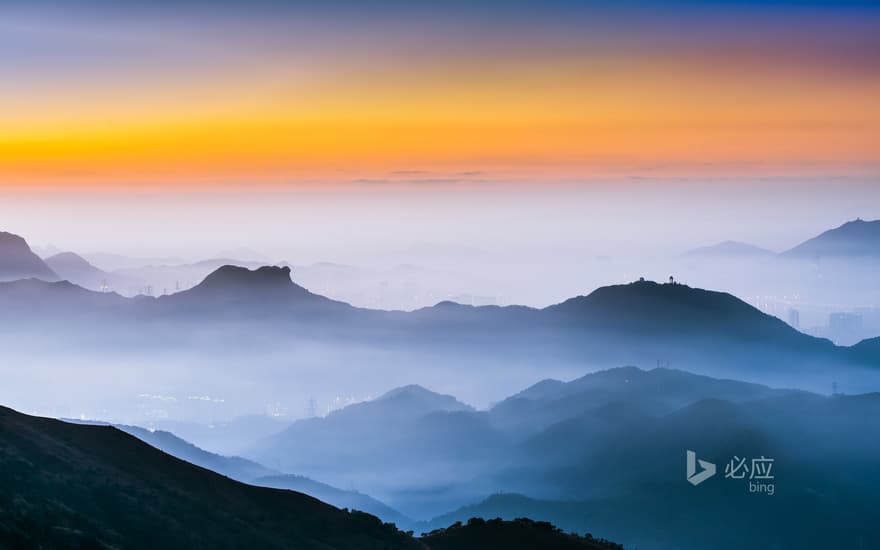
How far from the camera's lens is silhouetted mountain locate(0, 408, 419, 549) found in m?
72.2

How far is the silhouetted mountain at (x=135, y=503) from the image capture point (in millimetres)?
72188

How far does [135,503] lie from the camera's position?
8012 cm

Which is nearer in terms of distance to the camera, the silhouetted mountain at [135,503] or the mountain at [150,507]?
the silhouetted mountain at [135,503]

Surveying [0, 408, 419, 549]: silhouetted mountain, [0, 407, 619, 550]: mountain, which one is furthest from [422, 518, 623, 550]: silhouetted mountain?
[0, 408, 419, 549]: silhouetted mountain

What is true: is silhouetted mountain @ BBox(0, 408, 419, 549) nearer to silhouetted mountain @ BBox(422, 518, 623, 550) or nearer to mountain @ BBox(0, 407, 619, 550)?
mountain @ BBox(0, 407, 619, 550)

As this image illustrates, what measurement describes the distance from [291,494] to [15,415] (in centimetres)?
2607

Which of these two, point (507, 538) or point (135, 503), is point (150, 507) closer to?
point (135, 503)

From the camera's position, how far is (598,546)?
97.6m

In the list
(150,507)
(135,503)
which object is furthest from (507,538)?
(135,503)

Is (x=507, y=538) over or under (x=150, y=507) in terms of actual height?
under

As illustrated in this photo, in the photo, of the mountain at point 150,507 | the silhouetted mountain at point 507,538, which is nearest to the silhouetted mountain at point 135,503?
the mountain at point 150,507

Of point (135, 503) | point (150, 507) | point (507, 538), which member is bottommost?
point (507, 538)

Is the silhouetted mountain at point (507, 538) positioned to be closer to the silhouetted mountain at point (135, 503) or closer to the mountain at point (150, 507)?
the mountain at point (150, 507)

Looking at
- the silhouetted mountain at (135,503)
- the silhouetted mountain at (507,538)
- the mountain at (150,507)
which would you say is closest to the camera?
the silhouetted mountain at (135,503)
